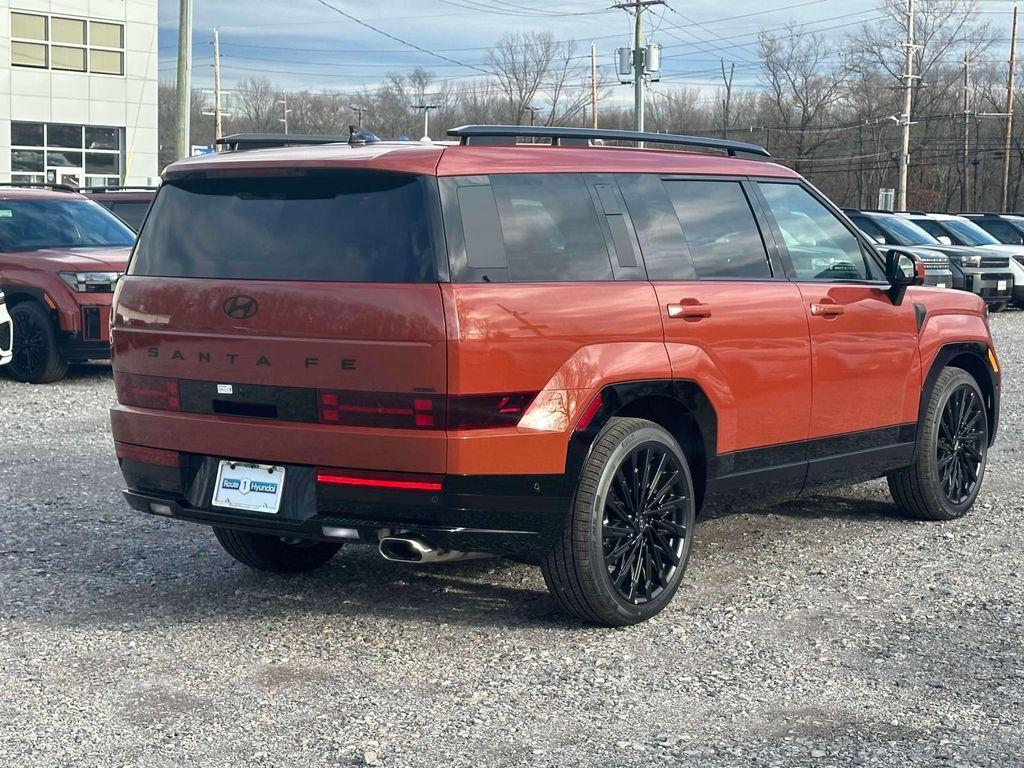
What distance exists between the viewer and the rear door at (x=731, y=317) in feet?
18.6

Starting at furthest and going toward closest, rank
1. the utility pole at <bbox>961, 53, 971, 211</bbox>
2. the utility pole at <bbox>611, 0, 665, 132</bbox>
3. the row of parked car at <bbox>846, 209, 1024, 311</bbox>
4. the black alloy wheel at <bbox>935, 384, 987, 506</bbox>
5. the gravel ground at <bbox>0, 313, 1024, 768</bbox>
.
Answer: the utility pole at <bbox>961, 53, 971, 211</bbox>
the utility pole at <bbox>611, 0, 665, 132</bbox>
the row of parked car at <bbox>846, 209, 1024, 311</bbox>
the black alloy wheel at <bbox>935, 384, 987, 506</bbox>
the gravel ground at <bbox>0, 313, 1024, 768</bbox>

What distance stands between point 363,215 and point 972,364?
4.26 meters

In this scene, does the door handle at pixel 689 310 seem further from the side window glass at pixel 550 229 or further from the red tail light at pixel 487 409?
the red tail light at pixel 487 409

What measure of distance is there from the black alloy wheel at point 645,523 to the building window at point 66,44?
50869mm

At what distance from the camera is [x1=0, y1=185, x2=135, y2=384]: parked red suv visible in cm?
1329

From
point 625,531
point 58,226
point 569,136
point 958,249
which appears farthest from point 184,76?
point 625,531

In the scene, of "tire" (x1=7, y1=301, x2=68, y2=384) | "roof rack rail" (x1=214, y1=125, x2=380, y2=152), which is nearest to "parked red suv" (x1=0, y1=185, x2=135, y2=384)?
"tire" (x1=7, y1=301, x2=68, y2=384)

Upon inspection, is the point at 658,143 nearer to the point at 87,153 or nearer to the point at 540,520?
the point at 540,520

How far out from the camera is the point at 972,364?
25.8ft

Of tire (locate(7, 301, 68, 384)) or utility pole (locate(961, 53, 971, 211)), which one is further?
utility pole (locate(961, 53, 971, 211))

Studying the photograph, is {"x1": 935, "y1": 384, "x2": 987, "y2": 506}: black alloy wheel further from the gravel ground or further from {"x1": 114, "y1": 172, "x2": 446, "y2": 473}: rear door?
{"x1": 114, "y1": 172, "x2": 446, "y2": 473}: rear door

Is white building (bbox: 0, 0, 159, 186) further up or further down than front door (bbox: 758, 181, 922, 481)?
further up

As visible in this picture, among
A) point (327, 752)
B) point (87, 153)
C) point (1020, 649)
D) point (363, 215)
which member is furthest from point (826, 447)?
point (87, 153)

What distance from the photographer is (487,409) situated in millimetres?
4898
